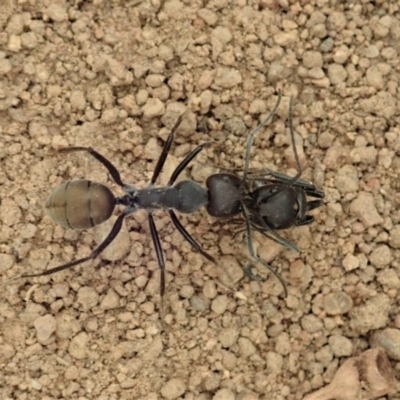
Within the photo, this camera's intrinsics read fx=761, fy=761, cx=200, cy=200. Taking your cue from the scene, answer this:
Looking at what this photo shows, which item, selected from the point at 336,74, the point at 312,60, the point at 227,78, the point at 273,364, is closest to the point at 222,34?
the point at 227,78

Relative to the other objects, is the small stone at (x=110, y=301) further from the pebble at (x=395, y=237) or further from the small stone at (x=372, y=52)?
the small stone at (x=372, y=52)

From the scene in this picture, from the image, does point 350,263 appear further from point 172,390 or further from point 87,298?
point 87,298

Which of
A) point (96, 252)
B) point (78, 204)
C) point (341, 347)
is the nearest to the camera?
point (78, 204)

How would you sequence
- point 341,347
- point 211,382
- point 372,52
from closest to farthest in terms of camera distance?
1. point 211,382
2. point 341,347
3. point 372,52

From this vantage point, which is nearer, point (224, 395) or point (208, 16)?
point (224, 395)

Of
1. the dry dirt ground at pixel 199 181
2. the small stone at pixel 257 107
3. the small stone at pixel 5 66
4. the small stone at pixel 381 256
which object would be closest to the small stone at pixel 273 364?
the dry dirt ground at pixel 199 181

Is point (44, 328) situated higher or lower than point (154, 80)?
lower

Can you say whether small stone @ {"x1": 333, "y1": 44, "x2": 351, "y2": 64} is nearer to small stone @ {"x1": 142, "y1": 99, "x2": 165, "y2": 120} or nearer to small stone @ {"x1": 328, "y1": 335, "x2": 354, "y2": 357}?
small stone @ {"x1": 142, "y1": 99, "x2": 165, "y2": 120}

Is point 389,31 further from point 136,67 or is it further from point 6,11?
point 6,11
